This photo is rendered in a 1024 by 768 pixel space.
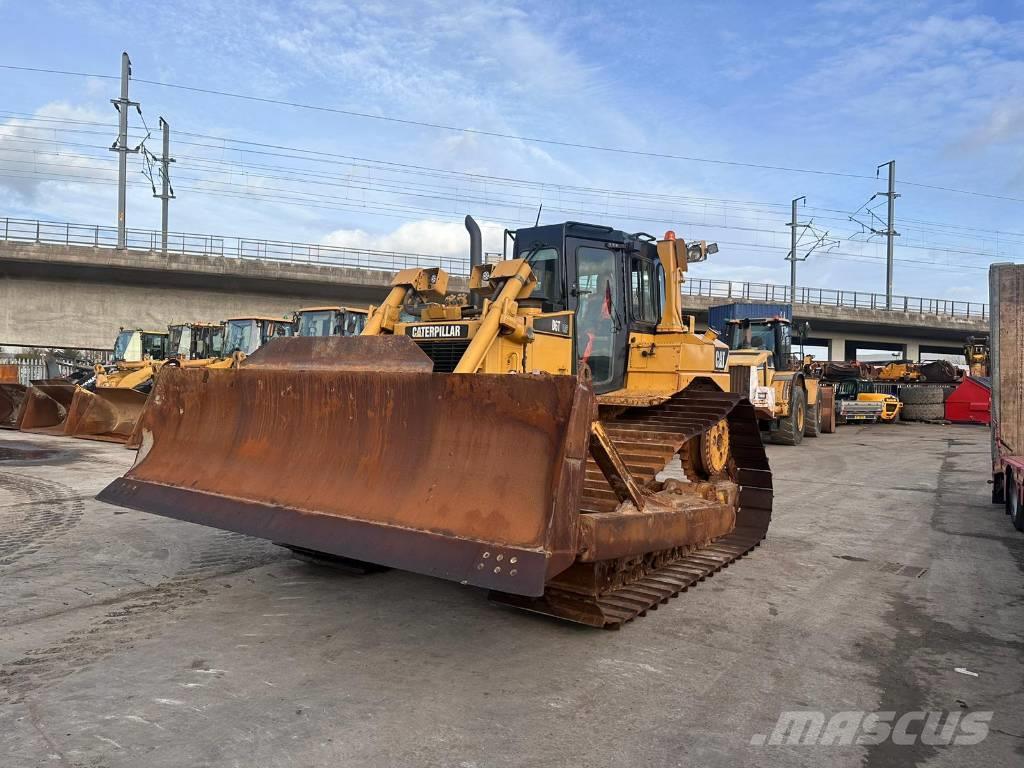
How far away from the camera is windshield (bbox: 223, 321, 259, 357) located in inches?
640

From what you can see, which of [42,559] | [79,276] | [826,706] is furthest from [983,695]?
[79,276]

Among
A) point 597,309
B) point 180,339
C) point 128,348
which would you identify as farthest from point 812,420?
point 128,348

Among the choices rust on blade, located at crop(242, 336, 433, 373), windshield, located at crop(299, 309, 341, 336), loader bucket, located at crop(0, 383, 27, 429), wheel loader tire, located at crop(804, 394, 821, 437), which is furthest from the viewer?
wheel loader tire, located at crop(804, 394, 821, 437)

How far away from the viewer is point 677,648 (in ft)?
13.3

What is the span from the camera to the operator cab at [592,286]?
20.3ft

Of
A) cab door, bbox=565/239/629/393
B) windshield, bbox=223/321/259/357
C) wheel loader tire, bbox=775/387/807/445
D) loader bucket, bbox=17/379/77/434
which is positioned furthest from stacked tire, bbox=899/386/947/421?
loader bucket, bbox=17/379/77/434

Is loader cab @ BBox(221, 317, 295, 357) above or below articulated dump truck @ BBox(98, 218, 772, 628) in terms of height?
above

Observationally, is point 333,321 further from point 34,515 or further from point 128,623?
point 128,623

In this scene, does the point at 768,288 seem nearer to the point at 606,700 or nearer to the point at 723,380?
the point at 723,380

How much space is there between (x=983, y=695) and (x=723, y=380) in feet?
12.7

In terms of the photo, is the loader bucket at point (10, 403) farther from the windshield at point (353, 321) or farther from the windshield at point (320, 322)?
the windshield at point (353, 321)

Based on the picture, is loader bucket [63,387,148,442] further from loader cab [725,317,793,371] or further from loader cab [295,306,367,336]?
loader cab [725,317,793,371]

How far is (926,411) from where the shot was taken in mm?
27391

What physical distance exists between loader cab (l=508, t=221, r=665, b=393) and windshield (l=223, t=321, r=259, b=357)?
11.4m
